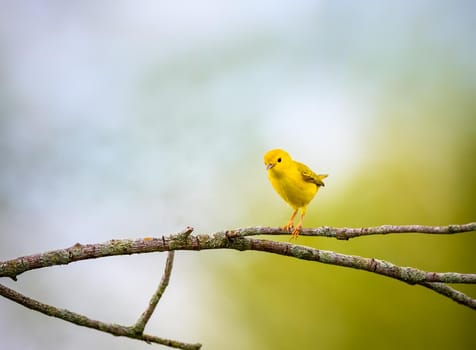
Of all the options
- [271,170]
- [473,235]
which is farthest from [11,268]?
[473,235]

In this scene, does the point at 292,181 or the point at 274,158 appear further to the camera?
the point at 292,181

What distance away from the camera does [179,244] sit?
1426 millimetres

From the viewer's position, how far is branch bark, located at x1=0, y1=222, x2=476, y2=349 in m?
1.36

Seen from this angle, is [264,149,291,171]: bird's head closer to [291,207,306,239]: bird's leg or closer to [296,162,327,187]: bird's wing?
[296,162,327,187]: bird's wing

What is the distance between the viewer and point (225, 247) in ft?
4.78

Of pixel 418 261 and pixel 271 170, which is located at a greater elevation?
pixel 418 261

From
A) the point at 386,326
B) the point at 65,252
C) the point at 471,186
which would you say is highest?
the point at 471,186

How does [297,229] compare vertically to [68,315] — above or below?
above

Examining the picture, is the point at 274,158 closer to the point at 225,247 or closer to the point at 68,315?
the point at 225,247

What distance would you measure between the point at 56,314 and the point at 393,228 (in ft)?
3.08

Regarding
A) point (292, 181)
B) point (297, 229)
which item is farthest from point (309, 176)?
point (297, 229)

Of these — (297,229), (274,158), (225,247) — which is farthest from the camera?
(274,158)

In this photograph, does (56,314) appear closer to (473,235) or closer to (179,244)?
(179,244)

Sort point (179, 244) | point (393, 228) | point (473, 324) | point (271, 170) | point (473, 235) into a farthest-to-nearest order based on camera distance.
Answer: point (473, 235) < point (473, 324) < point (271, 170) < point (179, 244) < point (393, 228)
